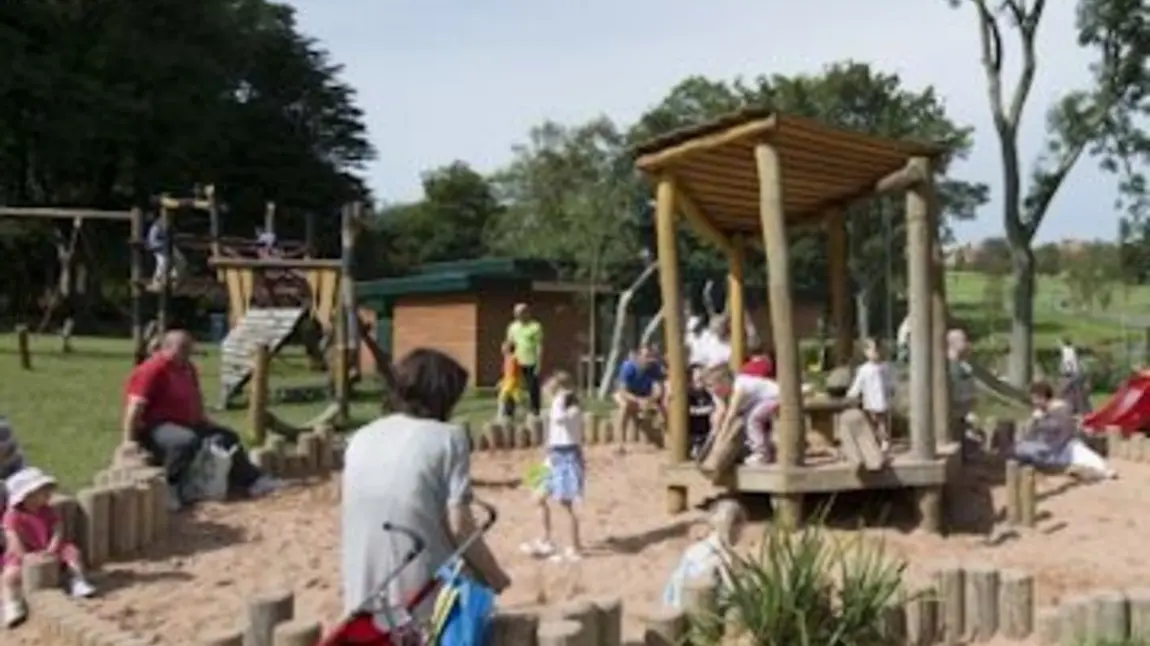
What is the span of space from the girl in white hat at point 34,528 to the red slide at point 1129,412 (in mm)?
10597

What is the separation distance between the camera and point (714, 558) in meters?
6.21

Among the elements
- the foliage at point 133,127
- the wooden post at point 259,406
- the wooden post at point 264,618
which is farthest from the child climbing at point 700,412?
the foliage at point 133,127

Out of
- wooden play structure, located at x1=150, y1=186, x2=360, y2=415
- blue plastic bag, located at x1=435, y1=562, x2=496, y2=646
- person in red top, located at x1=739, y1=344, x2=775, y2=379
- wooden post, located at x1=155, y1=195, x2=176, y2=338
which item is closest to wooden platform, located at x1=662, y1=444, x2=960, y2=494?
person in red top, located at x1=739, y1=344, x2=775, y2=379

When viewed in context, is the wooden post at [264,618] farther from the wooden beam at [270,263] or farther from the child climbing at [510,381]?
the wooden beam at [270,263]

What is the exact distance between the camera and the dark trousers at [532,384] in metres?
15.5

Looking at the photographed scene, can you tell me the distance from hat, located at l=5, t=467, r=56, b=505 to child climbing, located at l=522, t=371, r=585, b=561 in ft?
9.62

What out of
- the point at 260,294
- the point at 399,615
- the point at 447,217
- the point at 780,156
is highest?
the point at 447,217

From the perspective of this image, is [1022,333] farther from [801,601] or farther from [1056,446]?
[801,601]

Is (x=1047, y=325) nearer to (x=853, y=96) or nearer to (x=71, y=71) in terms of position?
(x=853, y=96)

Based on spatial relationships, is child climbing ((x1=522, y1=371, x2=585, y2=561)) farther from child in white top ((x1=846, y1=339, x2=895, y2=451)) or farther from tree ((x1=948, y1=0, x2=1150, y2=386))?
tree ((x1=948, y1=0, x2=1150, y2=386))

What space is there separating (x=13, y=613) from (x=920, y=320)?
6.21 meters

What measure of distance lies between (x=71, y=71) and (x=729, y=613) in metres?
43.5

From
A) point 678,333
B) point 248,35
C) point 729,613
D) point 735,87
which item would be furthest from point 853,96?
point 729,613

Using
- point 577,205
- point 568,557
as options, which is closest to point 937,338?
point 568,557
